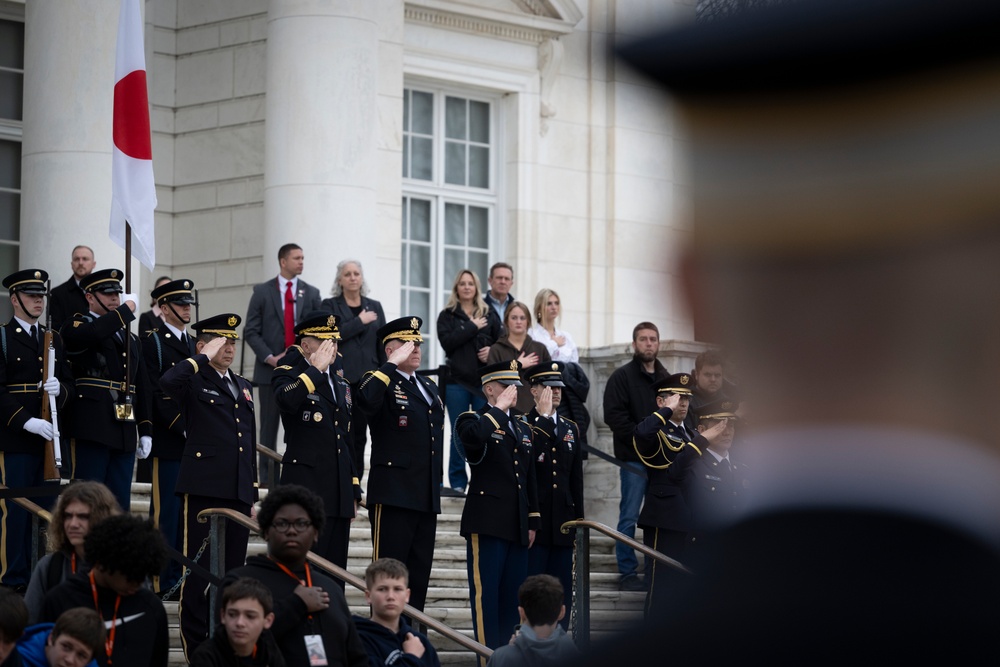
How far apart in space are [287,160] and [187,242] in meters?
1.79

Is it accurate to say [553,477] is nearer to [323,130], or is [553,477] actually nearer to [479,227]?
[323,130]

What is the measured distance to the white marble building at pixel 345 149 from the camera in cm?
1317

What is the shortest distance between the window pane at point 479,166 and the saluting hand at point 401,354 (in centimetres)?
753

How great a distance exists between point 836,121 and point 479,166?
16.4m

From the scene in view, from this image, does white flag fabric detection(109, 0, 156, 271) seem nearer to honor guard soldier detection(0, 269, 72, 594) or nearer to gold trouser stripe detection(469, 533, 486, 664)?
honor guard soldier detection(0, 269, 72, 594)

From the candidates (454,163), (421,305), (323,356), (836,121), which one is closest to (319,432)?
(323,356)

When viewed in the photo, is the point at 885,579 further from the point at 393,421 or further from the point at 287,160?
the point at 287,160

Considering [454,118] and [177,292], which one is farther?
[454,118]

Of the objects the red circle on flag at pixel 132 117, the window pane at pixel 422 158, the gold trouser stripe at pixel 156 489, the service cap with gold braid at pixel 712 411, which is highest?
the window pane at pixel 422 158

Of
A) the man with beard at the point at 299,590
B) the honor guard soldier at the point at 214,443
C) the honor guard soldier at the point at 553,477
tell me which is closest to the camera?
the man with beard at the point at 299,590

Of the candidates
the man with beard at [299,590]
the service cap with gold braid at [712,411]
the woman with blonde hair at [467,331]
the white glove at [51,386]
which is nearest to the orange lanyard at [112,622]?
the man with beard at [299,590]

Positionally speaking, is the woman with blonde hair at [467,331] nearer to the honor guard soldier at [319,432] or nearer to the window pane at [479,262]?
the honor guard soldier at [319,432]

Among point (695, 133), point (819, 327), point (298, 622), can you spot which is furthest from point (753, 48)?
point (298, 622)

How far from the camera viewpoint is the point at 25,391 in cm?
923
